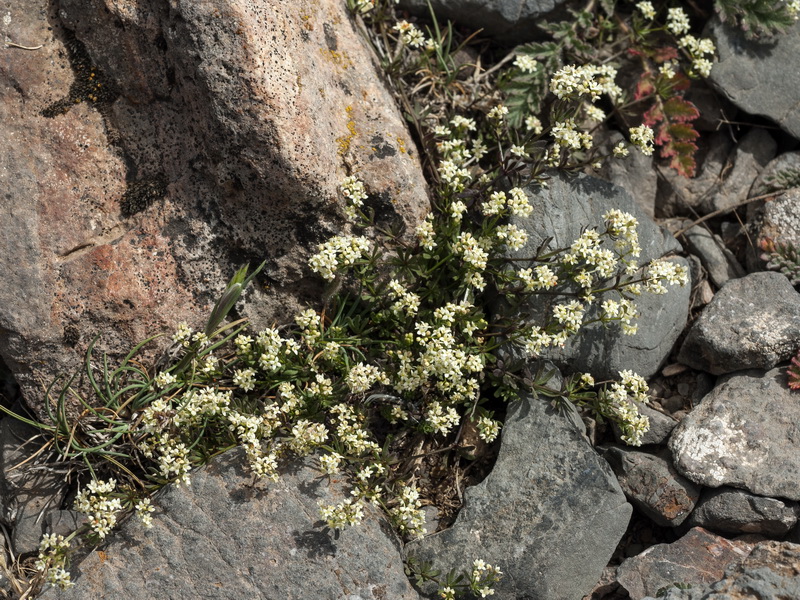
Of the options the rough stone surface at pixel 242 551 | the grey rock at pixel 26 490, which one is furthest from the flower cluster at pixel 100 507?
the grey rock at pixel 26 490

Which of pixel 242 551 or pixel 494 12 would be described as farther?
pixel 494 12

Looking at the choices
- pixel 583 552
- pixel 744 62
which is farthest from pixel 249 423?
pixel 744 62

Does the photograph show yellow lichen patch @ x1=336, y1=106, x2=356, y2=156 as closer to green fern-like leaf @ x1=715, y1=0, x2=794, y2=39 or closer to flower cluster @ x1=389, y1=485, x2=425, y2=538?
flower cluster @ x1=389, y1=485, x2=425, y2=538

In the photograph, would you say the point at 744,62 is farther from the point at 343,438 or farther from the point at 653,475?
the point at 343,438

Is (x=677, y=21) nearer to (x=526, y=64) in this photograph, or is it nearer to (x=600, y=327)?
(x=526, y=64)

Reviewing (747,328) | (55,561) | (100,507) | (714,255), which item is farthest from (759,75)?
(55,561)

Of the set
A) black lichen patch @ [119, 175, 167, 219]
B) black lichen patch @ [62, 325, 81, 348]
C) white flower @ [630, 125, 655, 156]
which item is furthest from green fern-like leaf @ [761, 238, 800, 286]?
black lichen patch @ [62, 325, 81, 348]
